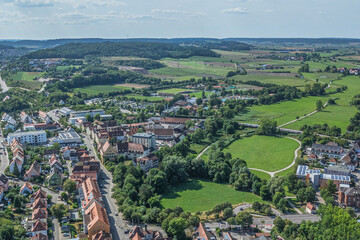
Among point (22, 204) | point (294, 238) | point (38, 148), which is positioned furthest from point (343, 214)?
point (38, 148)

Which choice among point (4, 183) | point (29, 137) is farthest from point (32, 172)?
point (29, 137)

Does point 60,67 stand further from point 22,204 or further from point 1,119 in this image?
point 22,204

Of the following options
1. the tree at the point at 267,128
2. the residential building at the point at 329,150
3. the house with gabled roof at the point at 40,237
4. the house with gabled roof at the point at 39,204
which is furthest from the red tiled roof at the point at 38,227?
the tree at the point at 267,128

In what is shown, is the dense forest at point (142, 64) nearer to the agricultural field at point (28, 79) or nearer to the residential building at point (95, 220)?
the agricultural field at point (28, 79)

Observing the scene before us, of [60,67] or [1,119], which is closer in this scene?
[1,119]

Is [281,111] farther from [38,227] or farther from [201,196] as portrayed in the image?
[38,227]

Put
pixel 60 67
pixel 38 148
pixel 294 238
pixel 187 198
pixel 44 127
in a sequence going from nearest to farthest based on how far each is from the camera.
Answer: pixel 294 238
pixel 187 198
pixel 38 148
pixel 44 127
pixel 60 67
